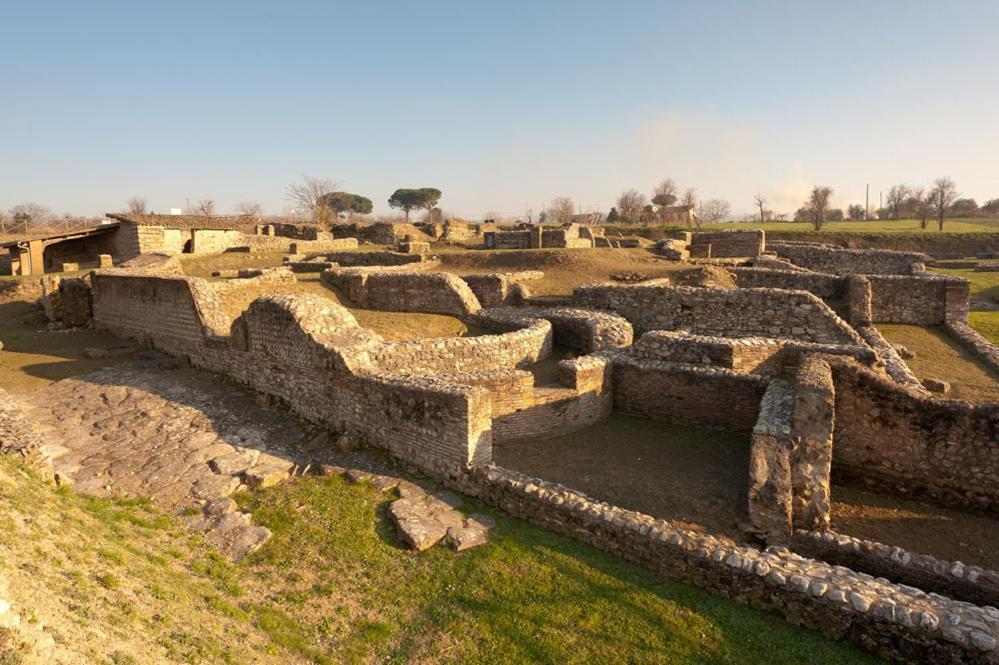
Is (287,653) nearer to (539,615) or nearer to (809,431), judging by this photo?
(539,615)

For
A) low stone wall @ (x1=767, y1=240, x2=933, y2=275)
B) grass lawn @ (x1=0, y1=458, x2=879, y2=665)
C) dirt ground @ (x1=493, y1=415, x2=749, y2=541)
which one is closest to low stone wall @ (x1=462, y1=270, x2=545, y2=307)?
dirt ground @ (x1=493, y1=415, x2=749, y2=541)

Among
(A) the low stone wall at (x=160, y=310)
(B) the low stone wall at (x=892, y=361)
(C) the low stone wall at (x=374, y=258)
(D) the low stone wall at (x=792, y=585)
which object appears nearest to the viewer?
(D) the low stone wall at (x=792, y=585)

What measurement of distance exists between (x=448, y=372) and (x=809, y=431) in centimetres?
651

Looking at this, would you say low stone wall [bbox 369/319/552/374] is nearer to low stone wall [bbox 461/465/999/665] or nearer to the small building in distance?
low stone wall [bbox 461/465/999/665]

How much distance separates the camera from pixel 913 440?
27.9ft

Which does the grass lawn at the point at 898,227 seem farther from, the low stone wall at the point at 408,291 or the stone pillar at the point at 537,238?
the low stone wall at the point at 408,291

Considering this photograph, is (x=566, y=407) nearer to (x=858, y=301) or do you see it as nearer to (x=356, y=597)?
(x=356, y=597)

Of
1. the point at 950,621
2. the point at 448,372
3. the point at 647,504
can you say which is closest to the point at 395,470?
the point at 448,372

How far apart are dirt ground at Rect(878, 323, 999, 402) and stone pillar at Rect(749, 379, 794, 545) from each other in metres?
7.01

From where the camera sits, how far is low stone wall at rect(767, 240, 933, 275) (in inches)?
1000

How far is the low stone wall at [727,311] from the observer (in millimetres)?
14508

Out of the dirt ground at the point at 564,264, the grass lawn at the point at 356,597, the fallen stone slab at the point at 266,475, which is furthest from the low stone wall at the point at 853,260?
the fallen stone slab at the point at 266,475

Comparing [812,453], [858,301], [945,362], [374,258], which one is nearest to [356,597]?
[812,453]

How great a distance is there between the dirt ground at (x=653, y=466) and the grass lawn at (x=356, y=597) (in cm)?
159
